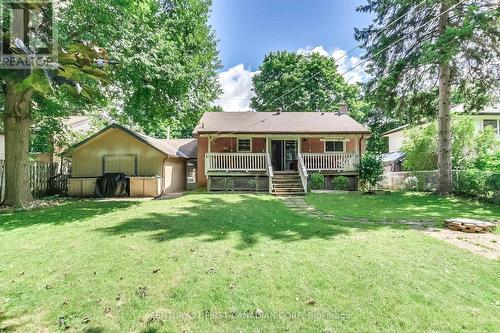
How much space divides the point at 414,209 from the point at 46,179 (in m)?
16.9

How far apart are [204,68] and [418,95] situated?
37.3 feet

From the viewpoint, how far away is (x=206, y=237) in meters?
5.75

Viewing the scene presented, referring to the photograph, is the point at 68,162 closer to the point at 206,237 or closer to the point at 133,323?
the point at 206,237

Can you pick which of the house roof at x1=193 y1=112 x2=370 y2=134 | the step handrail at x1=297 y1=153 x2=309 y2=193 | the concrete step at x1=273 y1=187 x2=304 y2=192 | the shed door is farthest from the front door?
the shed door

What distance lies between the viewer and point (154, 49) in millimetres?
10820

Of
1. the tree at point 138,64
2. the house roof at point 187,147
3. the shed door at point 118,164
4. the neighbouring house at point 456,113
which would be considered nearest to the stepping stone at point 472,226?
the tree at point 138,64

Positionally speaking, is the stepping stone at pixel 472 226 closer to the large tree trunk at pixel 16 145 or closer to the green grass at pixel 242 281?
the green grass at pixel 242 281

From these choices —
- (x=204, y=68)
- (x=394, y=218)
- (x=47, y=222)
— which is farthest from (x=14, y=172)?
(x=394, y=218)

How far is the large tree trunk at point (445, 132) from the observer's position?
13.2 metres

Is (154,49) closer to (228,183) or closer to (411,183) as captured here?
(228,183)

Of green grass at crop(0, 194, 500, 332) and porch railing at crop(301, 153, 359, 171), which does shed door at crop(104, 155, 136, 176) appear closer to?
green grass at crop(0, 194, 500, 332)

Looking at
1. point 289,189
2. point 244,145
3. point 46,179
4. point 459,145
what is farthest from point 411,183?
point 46,179

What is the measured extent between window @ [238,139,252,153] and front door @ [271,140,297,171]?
1626 millimetres

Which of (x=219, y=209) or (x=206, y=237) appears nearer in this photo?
(x=206, y=237)
